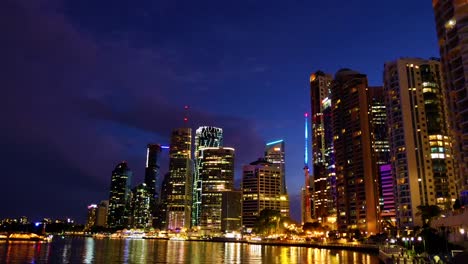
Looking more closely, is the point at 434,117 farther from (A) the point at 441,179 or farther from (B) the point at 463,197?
(B) the point at 463,197

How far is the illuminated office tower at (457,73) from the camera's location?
107 m

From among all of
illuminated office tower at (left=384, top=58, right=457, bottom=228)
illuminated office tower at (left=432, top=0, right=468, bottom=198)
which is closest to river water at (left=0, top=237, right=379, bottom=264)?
illuminated office tower at (left=432, top=0, right=468, bottom=198)

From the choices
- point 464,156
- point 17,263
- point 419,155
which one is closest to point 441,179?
point 419,155

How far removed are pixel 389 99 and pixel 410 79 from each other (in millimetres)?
12424

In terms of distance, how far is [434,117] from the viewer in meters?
185

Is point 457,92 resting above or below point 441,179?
→ above

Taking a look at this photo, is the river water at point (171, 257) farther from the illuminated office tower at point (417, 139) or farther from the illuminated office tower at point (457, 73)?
the illuminated office tower at point (417, 139)

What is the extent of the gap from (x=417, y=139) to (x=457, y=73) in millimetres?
76289

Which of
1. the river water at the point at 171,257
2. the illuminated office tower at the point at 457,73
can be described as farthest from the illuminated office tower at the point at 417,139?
the illuminated office tower at the point at 457,73

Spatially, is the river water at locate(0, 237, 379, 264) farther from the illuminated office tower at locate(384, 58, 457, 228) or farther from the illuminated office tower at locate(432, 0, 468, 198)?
the illuminated office tower at locate(384, 58, 457, 228)

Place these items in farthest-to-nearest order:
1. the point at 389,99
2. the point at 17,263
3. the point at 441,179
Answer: the point at 389,99, the point at 441,179, the point at 17,263

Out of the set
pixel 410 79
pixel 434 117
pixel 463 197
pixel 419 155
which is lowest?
pixel 463 197

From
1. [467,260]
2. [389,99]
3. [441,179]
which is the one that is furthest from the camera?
[389,99]

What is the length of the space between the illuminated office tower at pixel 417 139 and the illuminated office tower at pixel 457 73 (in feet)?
206
